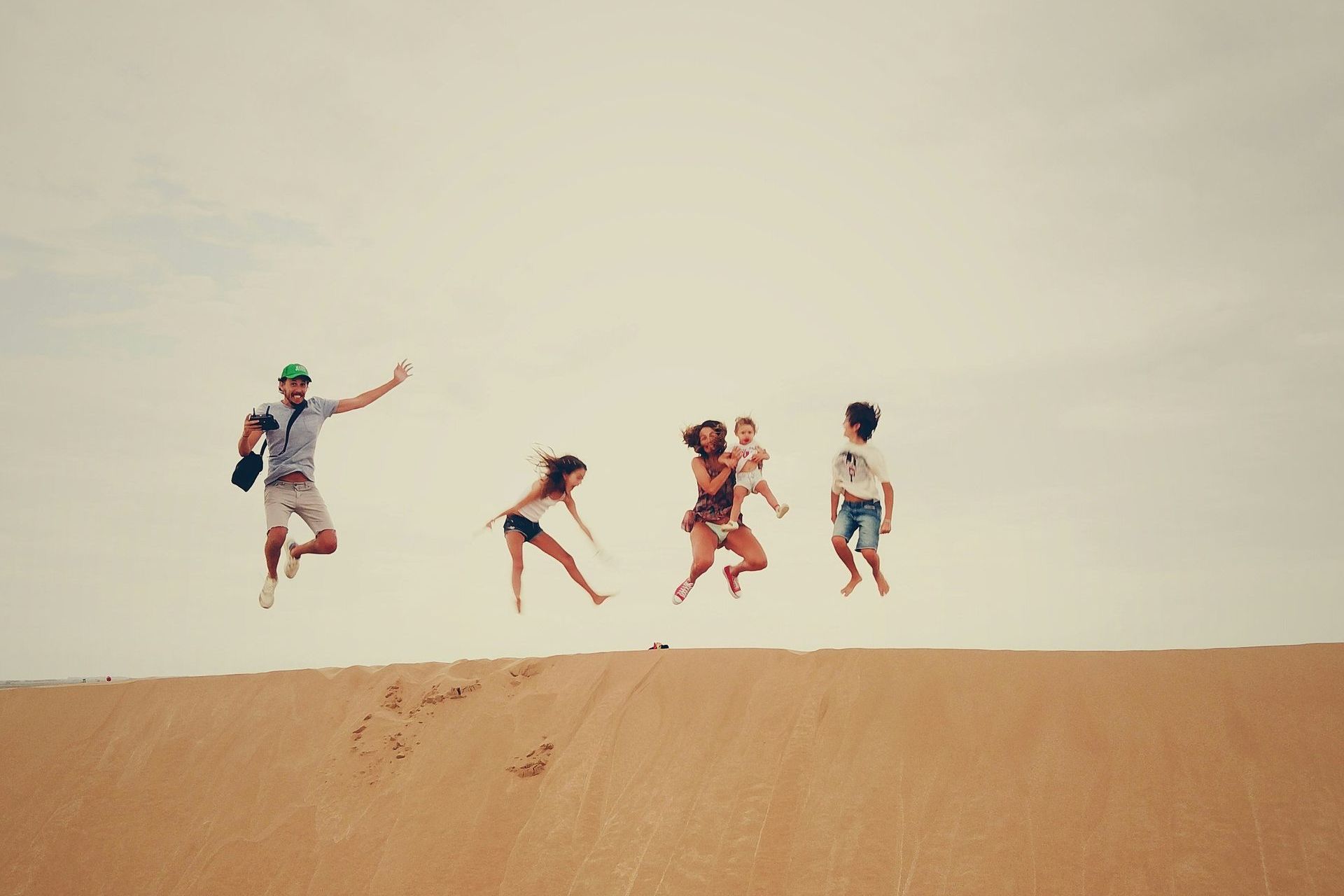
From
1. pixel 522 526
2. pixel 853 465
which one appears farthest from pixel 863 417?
pixel 522 526

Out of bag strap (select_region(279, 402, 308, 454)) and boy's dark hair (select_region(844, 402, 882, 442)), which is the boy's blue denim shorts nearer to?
boy's dark hair (select_region(844, 402, 882, 442))

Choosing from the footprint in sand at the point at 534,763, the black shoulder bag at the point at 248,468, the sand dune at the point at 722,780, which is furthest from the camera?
the black shoulder bag at the point at 248,468

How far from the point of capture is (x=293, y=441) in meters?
10.5

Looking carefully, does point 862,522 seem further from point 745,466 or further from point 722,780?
point 722,780

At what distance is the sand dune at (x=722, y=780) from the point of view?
22.0 feet

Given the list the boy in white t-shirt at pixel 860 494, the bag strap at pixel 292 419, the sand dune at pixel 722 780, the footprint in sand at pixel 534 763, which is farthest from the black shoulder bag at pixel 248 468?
the boy in white t-shirt at pixel 860 494

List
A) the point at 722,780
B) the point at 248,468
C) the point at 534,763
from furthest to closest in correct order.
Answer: the point at 248,468 → the point at 534,763 → the point at 722,780

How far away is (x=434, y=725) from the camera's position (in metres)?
9.24

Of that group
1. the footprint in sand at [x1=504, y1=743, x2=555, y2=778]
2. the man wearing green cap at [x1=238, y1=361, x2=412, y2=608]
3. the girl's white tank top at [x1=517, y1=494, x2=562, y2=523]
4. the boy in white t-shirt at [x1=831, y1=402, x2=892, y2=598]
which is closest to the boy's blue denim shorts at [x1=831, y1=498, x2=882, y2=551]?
the boy in white t-shirt at [x1=831, y1=402, x2=892, y2=598]

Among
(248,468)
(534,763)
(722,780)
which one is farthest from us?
(248,468)

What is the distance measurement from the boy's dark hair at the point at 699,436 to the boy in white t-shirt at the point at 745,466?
5.5 inches

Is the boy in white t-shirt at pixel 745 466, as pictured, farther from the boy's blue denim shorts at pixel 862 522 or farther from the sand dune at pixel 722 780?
the sand dune at pixel 722 780

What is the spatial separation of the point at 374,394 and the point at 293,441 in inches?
42.0

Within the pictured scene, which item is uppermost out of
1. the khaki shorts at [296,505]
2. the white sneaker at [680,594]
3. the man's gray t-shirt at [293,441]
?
the man's gray t-shirt at [293,441]
